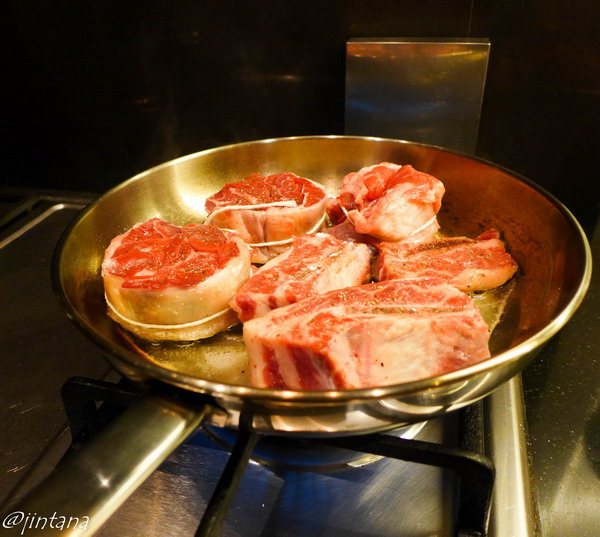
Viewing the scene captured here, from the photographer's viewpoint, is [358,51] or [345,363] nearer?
[345,363]

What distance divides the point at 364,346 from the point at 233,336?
1.64ft

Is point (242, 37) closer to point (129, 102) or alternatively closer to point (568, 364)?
point (129, 102)

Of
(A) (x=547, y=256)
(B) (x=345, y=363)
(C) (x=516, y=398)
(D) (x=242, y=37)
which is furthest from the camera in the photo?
(D) (x=242, y=37)

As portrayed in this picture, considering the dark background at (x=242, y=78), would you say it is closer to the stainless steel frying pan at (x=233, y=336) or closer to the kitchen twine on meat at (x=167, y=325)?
the stainless steel frying pan at (x=233, y=336)

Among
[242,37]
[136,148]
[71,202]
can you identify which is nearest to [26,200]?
[71,202]

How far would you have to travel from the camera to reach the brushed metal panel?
188 centimetres

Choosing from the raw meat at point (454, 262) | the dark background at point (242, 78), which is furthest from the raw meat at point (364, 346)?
the dark background at point (242, 78)

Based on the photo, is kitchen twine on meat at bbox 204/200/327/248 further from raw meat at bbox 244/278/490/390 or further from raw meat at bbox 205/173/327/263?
raw meat at bbox 244/278/490/390

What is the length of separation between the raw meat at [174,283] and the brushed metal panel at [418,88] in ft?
3.15

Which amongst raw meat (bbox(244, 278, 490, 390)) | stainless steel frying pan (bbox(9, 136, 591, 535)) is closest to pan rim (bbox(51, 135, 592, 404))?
stainless steel frying pan (bbox(9, 136, 591, 535))

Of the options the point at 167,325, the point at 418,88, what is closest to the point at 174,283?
the point at 167,325

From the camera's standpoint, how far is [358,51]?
1.94 meters

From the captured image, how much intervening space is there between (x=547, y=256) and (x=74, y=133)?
2.50 meters

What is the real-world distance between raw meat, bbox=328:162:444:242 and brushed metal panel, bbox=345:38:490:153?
1.35ft
